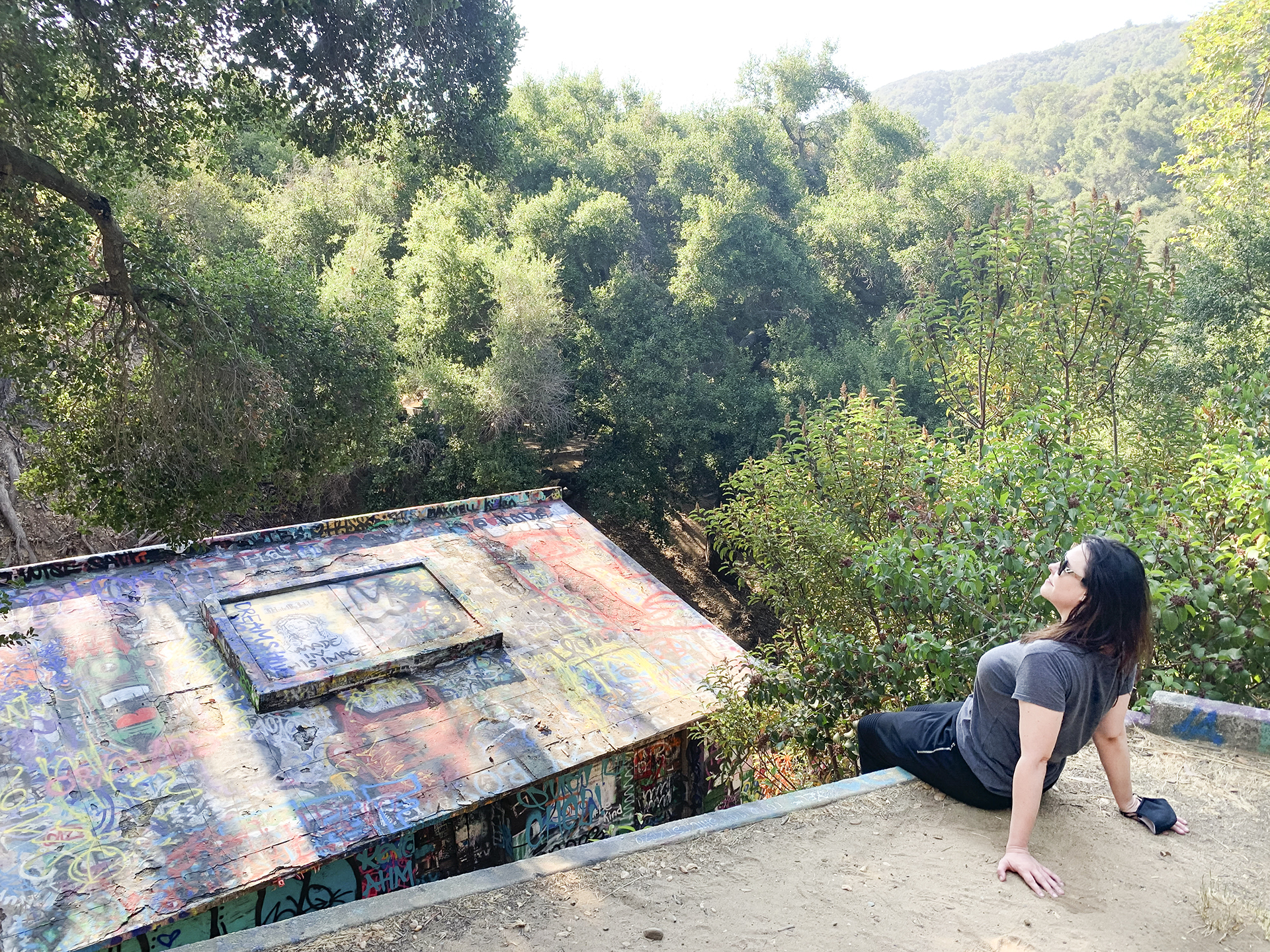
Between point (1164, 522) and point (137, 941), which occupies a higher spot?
point (1164, 522)

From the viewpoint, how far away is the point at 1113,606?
10.4ft

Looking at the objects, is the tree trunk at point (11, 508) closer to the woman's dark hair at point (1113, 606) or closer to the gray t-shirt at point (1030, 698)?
the gray t-shirt at point (1030, 698)

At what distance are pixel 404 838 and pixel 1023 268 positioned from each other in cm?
725

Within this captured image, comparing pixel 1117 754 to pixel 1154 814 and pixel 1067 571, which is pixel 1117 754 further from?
pixel 1067 571

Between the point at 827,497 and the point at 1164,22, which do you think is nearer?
the point at 827,497

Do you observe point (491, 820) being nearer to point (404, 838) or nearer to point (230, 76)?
point (404, 838)

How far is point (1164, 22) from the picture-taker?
99000mm

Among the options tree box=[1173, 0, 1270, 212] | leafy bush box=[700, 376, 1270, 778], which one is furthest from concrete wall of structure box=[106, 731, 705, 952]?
tree box=[1173, 0, 1270, 212]

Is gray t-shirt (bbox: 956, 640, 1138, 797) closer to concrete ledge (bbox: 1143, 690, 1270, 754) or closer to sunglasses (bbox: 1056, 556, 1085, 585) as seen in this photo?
sunglasses (bbox: 1056, 556, 1085, 585)

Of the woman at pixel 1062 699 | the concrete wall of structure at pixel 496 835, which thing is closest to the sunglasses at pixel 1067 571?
the woman at pixel 1062 699

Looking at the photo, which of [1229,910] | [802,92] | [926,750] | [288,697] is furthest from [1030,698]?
[802,92]

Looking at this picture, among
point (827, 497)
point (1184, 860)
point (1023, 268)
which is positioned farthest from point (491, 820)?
point (1023, 268)

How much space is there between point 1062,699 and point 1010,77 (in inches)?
5119

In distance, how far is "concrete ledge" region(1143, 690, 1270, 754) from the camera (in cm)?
430
